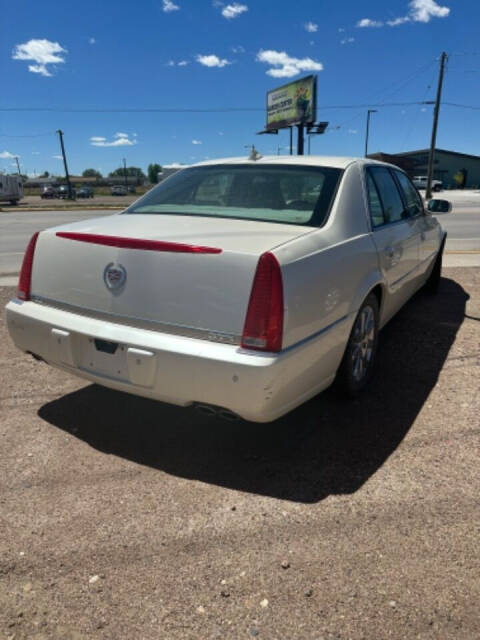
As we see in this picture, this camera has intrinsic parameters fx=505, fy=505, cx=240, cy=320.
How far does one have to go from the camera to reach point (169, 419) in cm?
321

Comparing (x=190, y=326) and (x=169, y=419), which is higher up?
(x=190, y=326)

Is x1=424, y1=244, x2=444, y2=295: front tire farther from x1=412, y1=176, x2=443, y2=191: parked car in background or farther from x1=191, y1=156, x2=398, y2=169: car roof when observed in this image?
x1=412, y1=176, x2=443, y2=191: parked car in background

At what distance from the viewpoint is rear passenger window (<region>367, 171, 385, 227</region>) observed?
11.4 ft

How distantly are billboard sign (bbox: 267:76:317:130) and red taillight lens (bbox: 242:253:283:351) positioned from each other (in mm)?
40782

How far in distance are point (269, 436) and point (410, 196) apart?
9.84ft

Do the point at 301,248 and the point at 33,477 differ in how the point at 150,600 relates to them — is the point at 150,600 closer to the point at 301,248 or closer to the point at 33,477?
the point at 33,477

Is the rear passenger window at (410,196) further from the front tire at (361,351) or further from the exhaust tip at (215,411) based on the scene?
the exhaust tip at (215,411)

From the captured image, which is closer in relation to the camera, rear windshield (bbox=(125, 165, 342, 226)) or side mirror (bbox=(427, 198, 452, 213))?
rear windshield (bbox=(125, 165, 342, 226))

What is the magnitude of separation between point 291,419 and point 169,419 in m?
0.78

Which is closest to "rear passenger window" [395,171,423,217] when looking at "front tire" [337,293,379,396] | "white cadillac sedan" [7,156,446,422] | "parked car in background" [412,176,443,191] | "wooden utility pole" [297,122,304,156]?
"white cadillac sedan" [7,156,446,422]

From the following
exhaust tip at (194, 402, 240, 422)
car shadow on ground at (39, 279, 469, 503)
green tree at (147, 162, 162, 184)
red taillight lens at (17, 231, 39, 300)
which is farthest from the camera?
green tree at (147, 162, 162, 184)

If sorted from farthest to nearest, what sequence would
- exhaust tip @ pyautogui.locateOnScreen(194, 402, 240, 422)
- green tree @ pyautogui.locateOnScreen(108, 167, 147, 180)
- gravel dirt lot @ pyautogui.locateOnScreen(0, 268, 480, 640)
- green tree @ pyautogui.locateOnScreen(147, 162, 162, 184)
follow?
green tree @ pyautogui.locateOnScreen(108, 167, 147, 180)
green tree @ pyautogui.locateOnScreen(147, 162, 162, 184)
exhaust tip @ pyautogui.locateOnScreen(194, 402, 240, 422)
gravel dirt lot @ pyautogui.locateOnScreen(0, 268, 480, 640)

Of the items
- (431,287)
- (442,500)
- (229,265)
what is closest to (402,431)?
(442,500)

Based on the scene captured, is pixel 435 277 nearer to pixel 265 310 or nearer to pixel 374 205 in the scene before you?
pixel 374 205
